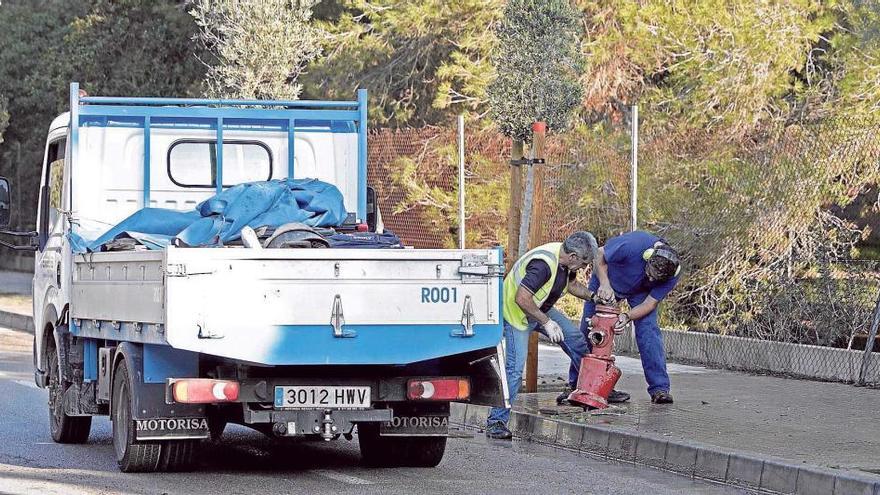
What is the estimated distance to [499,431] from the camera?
10.9 m

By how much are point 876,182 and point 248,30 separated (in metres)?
10.5

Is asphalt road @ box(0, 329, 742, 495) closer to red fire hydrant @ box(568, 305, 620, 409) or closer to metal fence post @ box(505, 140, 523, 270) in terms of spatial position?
red fire hydrant @ box(568, 305, 620, 409)

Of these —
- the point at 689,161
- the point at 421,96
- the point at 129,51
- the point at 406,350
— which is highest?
the point at 129,51

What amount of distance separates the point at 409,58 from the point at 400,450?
14557 millimetres

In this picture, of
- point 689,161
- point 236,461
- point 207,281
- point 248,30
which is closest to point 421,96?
point 248,30

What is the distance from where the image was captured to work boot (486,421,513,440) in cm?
1088

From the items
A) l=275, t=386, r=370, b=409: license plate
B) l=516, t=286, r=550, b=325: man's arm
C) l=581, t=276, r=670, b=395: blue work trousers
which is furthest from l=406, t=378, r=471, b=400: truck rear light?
l=581, t=276, r=670, b=395: blue work trousers

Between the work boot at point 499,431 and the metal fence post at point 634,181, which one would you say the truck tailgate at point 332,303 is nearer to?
the work boot at point 499,431

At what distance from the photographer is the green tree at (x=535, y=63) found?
12680 mm

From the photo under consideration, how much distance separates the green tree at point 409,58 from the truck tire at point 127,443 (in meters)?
12.2

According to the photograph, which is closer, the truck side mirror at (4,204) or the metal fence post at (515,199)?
the truck side mirror at (4,204)

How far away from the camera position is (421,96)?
23969 mm

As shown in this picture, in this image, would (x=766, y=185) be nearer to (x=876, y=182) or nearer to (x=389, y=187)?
(x=876, y=182)

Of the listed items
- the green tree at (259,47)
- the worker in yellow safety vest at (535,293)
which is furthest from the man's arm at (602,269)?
the green tree at (259,47)
